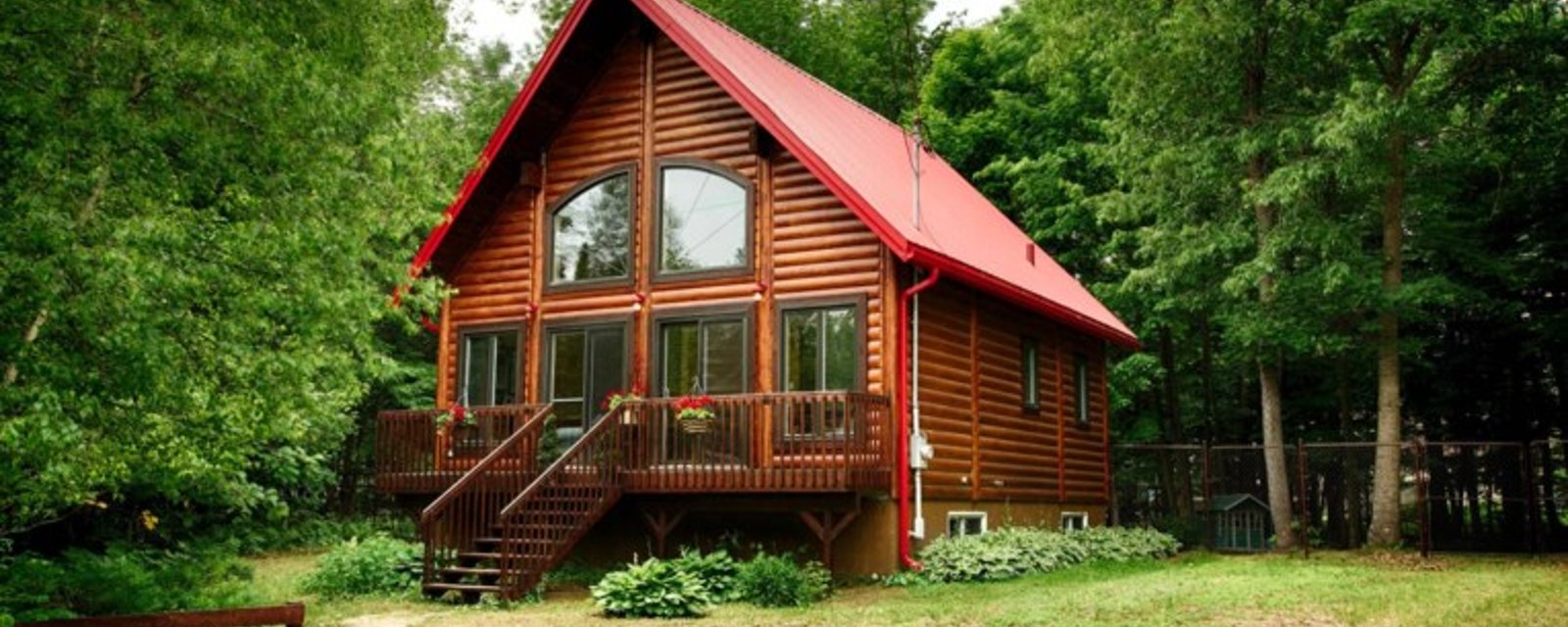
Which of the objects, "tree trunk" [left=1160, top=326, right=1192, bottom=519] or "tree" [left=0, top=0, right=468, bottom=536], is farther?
"tree trunk" [left=1160, top=326, right=1192, bottom=519]

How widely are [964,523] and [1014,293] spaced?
3416mm

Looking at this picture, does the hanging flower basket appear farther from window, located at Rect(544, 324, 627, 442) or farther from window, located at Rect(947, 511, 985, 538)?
window, located at Rect(947, 511, 985, 538)

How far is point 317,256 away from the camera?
420 inches

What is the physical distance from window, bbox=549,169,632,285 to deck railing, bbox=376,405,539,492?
2238mm

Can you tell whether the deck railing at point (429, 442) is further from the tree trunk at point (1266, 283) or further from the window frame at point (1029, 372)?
the tree trunk at point (1266, 283)

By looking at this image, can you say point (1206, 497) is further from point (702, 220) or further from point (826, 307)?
point (702, 220)

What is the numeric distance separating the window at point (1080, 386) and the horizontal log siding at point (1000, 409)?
0.18 m

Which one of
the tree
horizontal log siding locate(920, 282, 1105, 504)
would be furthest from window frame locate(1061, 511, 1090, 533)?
the tree

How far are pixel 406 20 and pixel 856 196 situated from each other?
6827mm

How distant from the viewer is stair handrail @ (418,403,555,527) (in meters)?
15.4

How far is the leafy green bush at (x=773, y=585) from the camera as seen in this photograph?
579 inches

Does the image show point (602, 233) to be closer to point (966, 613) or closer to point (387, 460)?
point (387, 460)

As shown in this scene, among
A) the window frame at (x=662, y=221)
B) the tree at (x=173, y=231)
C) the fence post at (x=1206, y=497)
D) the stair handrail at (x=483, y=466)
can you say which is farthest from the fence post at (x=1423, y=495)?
the tree at (x=173, y=231)

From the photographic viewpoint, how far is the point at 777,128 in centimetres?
1709
